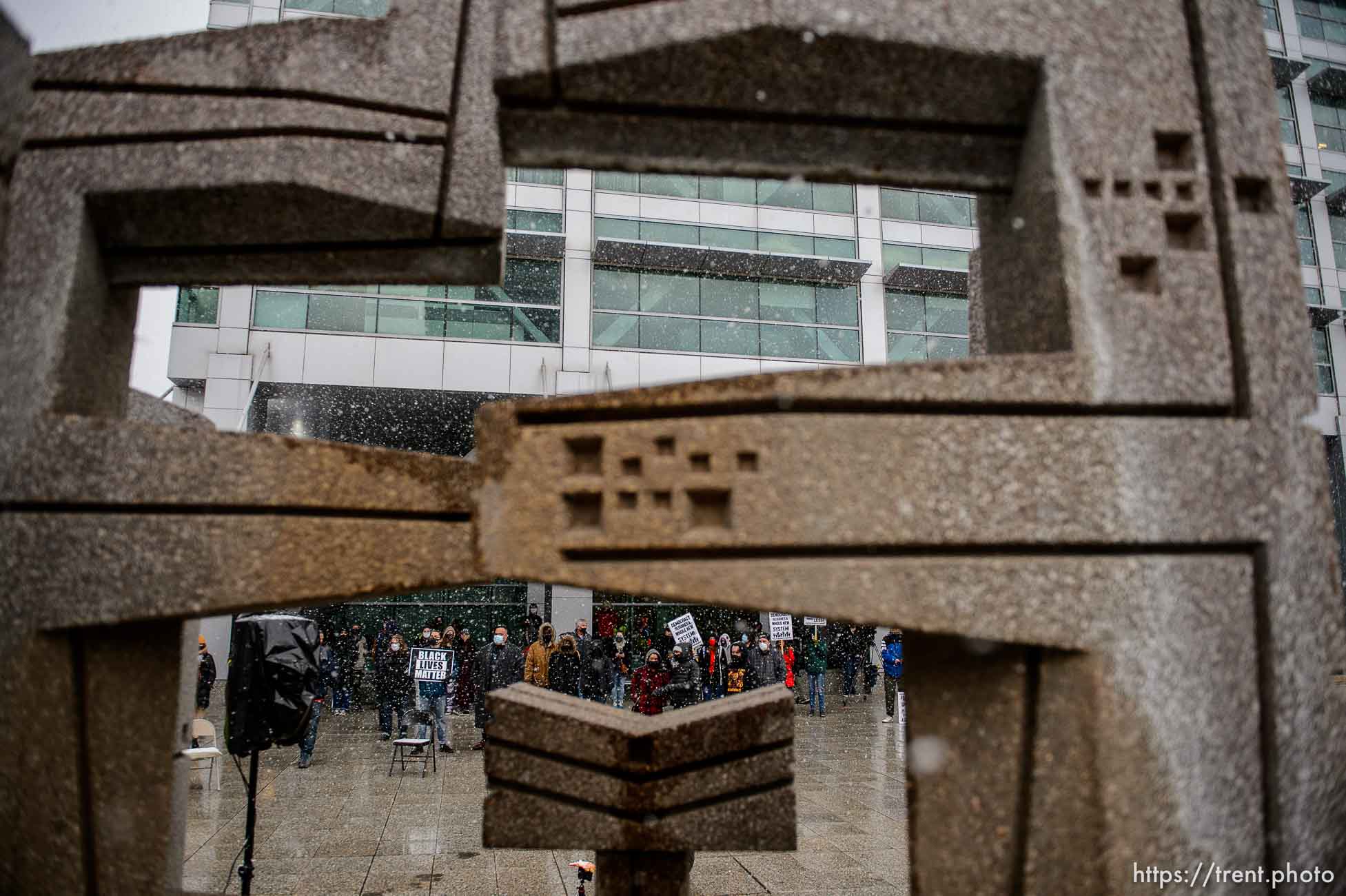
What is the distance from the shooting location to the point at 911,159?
2867 millimetres

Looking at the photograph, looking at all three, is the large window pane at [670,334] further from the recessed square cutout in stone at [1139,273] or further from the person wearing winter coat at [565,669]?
the recessed square cutout in stone at [1139,273]

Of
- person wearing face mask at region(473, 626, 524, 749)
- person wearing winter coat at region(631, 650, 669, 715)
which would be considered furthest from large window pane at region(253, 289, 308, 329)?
person wearing winter coat at region(631, 650, 669, 715)

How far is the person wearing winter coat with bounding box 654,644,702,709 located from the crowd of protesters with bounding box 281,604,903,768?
0.04 feet

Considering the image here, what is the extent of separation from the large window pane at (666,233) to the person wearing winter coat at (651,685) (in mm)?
9283

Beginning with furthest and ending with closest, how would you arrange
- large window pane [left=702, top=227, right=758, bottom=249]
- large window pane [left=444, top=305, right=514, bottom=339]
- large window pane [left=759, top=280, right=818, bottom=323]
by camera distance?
large window pane [left=702, top=227, right=758, bottom=249] < large window pane [left=759, top=280, right=818, bottom=323] < large window pane [left=444, top=305, right=514, bottom=339]

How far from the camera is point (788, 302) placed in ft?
57.3

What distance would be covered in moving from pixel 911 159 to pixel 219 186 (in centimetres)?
230

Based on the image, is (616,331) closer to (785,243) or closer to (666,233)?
(666,233)

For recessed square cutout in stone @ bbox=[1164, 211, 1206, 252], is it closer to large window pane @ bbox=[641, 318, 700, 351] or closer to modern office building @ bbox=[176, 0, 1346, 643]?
modern office building @ bbox=[176, 0, 1346, 643]

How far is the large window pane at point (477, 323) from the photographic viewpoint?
15797 millimetres

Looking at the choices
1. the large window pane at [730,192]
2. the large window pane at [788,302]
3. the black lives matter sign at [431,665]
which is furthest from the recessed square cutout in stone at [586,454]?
the large window pane at [730,192]

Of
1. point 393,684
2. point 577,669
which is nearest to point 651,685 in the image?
point 577,669

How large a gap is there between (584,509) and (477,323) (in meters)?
14.1

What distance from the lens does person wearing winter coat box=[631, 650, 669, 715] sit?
1045cm
